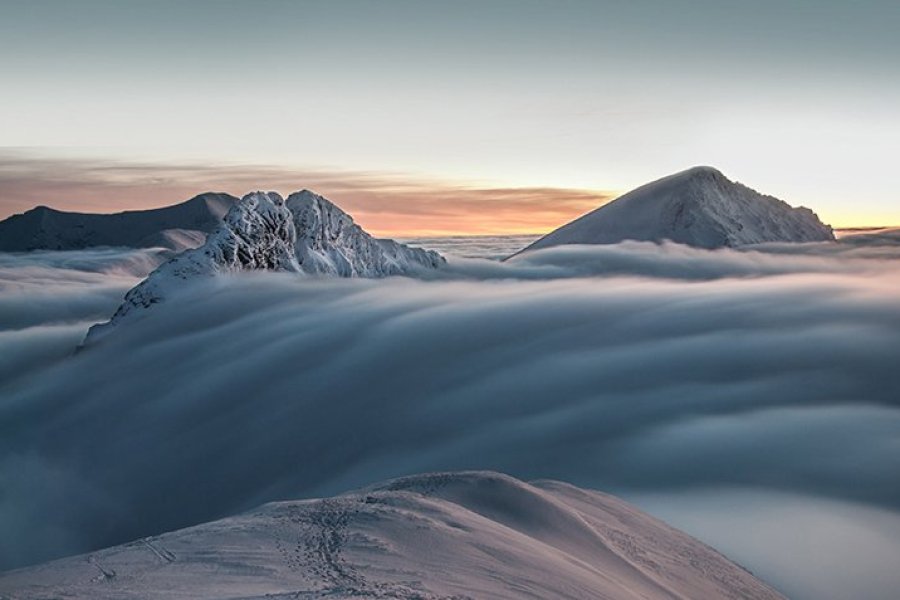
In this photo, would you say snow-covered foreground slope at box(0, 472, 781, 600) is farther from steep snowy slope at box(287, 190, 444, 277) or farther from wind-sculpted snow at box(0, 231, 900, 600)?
steep snowy slope at box(287, 190, 444, 277)

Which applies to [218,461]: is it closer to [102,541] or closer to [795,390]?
[102,541]

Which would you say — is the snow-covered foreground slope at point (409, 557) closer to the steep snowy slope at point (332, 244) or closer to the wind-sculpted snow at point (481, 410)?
the wind-sculpted snow at point (481, 410)

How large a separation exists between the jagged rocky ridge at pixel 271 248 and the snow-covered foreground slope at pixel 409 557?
84708 millimetres

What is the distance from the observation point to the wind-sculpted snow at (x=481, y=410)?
142 feet

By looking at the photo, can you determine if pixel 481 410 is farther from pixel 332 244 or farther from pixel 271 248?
pixel 332 244

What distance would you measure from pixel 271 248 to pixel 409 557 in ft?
340

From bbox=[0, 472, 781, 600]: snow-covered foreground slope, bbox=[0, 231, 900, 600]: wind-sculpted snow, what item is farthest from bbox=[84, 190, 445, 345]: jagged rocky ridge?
bbox=[0, 472, 781, 600]: snow-covered foreground slope

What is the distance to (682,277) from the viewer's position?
595 ft

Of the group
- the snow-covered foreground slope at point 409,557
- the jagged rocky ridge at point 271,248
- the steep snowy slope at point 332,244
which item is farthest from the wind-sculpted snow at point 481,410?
the steep snowy slope at point 332,244

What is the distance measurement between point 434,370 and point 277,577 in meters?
61.9

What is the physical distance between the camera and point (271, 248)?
11550 centimetres

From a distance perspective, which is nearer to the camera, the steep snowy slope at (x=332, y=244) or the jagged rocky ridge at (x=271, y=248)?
the jagged rocky ridge at (x=271, y=248)

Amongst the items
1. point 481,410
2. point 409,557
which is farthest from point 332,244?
point 409,557

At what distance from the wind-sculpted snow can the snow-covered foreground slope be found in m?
11.1
